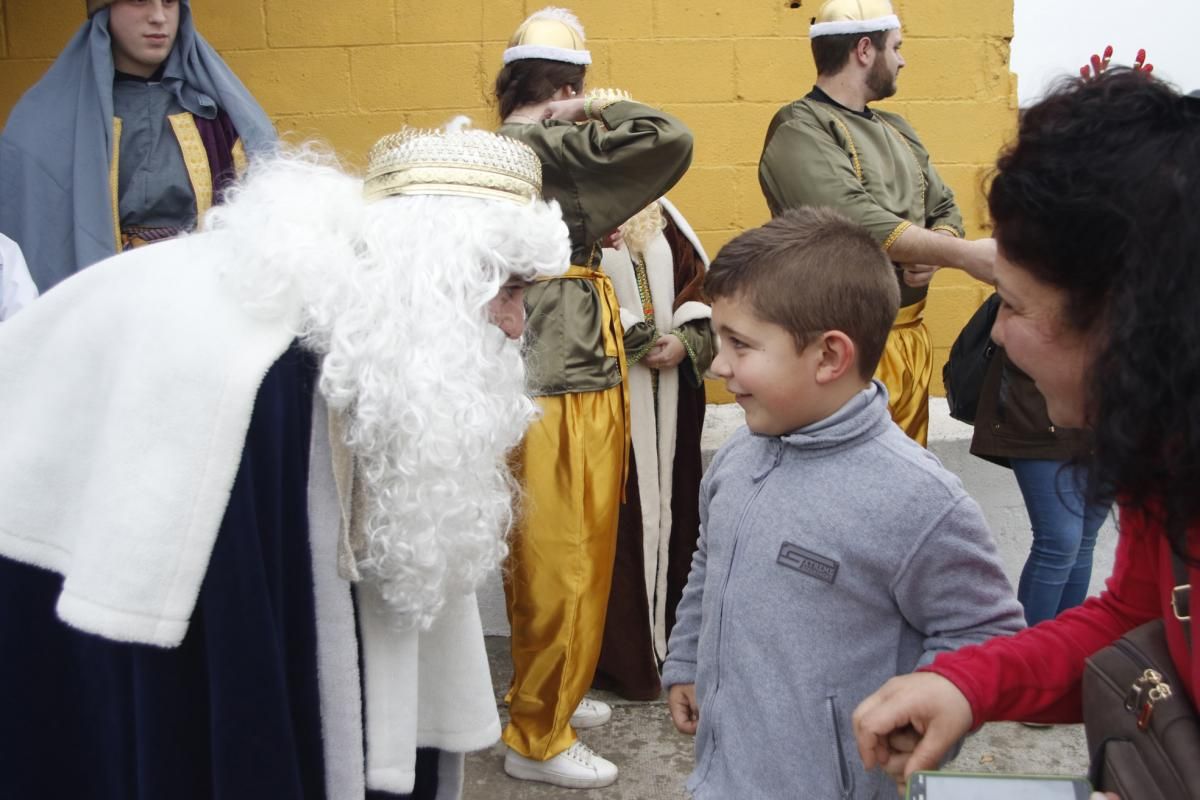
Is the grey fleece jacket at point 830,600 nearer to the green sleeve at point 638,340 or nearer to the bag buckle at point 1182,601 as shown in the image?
the bag buckle at point 1182,601

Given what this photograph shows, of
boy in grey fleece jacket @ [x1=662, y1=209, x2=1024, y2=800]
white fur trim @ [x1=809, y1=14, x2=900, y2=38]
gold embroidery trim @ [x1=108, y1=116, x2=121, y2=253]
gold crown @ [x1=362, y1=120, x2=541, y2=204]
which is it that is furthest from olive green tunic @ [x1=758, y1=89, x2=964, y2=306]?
gold embroidery trim @ [x1=108, y1=116, x2=121, y2=253]

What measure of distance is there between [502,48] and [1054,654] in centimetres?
344

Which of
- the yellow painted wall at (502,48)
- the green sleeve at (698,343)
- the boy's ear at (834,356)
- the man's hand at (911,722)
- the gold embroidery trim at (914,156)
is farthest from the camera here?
the yellow painted wall at (502,48)

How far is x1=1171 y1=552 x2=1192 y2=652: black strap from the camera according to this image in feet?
4.06

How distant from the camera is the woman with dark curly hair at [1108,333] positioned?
1103mm

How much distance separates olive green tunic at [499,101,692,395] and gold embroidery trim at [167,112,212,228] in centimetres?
91

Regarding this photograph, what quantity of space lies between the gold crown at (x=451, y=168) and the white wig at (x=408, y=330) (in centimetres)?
3

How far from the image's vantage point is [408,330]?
1670 mm

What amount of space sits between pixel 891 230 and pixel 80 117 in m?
2.33

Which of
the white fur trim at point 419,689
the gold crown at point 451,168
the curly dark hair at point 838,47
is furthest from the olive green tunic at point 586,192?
the white fur trim at point 419,689

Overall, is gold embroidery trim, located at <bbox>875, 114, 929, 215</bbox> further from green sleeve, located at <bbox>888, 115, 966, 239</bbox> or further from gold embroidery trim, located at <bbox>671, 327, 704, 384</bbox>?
gold embroidery trim, located at <bbox>671, 327, 704, 384</bbox>

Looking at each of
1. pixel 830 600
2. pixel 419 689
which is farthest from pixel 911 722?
pixel 419 689

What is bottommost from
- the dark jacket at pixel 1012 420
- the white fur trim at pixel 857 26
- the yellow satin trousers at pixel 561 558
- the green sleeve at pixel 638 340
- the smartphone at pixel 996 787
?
the yellow satin trousers at pixel 561 558

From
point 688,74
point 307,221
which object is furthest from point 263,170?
point 688,74
